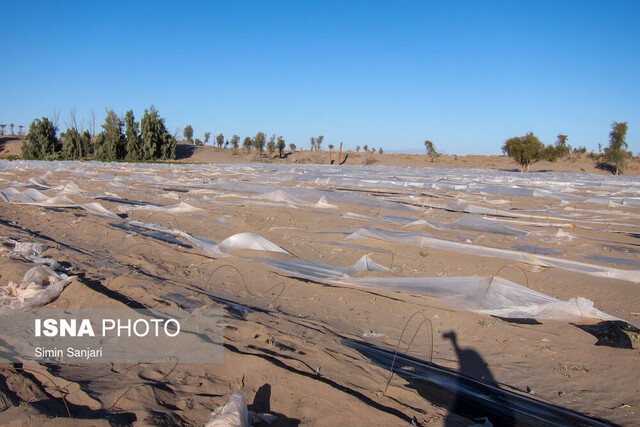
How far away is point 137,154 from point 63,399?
49.2 metres

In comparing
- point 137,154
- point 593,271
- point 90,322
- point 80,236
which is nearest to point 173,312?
point 90,322

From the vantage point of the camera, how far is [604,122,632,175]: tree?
144ft

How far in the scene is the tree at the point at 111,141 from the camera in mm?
46094

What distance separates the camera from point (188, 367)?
281 cm

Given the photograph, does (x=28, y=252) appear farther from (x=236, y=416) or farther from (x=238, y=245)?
(x=236, y=416)

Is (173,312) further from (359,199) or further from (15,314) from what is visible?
(359,199)

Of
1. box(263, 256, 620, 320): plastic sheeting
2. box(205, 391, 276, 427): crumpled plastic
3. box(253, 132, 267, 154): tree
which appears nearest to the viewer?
box(205, 391, 276, 427): crumpled plastic

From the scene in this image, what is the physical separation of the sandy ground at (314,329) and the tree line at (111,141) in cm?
4119

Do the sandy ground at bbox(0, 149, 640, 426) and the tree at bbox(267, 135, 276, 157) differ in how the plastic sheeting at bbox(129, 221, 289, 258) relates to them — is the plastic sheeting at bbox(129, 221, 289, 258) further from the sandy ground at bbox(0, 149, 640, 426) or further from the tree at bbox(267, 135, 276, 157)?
the tree at bbox(267, 135, 276, 157)

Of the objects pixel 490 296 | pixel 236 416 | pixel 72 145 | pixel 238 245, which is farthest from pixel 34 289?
pixel 72 145

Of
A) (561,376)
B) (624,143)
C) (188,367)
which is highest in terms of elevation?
(624,143)

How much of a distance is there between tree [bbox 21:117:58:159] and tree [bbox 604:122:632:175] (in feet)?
198

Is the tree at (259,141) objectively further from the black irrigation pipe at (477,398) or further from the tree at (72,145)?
the black irrigation pipe at (477,398)

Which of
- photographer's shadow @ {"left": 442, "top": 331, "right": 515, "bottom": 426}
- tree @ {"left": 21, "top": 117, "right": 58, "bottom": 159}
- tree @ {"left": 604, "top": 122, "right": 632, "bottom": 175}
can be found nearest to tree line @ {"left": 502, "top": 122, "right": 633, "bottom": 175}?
tree @ {"left": 604, "top": 122, "right": 632, "bottom": 175}
